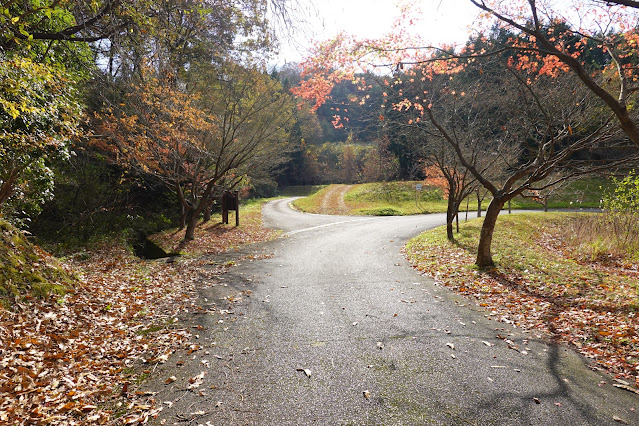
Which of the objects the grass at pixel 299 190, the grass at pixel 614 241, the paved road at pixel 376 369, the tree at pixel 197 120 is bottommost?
the paved road at pixel 376 369

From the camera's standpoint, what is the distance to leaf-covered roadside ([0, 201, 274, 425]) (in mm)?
3000

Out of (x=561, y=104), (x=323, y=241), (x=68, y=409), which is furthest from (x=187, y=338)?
(x=561, y=104)

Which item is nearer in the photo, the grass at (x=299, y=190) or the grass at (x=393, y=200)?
the grass at (x=393, y=200)

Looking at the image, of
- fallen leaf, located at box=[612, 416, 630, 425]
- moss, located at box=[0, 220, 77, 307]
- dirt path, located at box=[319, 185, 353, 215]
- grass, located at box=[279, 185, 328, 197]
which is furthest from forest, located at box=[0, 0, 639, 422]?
grass, located at box=[279, 185, 328, 197]

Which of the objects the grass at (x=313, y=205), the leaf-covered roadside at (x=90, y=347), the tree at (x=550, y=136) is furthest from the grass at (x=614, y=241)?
the grass at (x=313, y=205)

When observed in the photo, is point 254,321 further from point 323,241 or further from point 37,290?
point 323,241

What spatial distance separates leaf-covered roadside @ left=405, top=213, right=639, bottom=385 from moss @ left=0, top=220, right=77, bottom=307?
7458 mm

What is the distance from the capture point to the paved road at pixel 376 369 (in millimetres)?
3043

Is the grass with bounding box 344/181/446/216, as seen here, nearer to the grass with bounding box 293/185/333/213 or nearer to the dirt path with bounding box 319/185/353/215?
the dirt path with bounding box 319/185/353/215

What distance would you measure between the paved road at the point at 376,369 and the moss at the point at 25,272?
2.39m

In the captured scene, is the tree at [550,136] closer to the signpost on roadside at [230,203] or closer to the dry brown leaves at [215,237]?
the dry brown leaves at [215,237]

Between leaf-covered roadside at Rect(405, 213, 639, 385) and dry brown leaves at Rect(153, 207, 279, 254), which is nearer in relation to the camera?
leaf-covered roadside at Rect(405, 213, 639, 385)

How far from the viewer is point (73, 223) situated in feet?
38.9

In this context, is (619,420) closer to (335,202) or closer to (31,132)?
(31,132)
